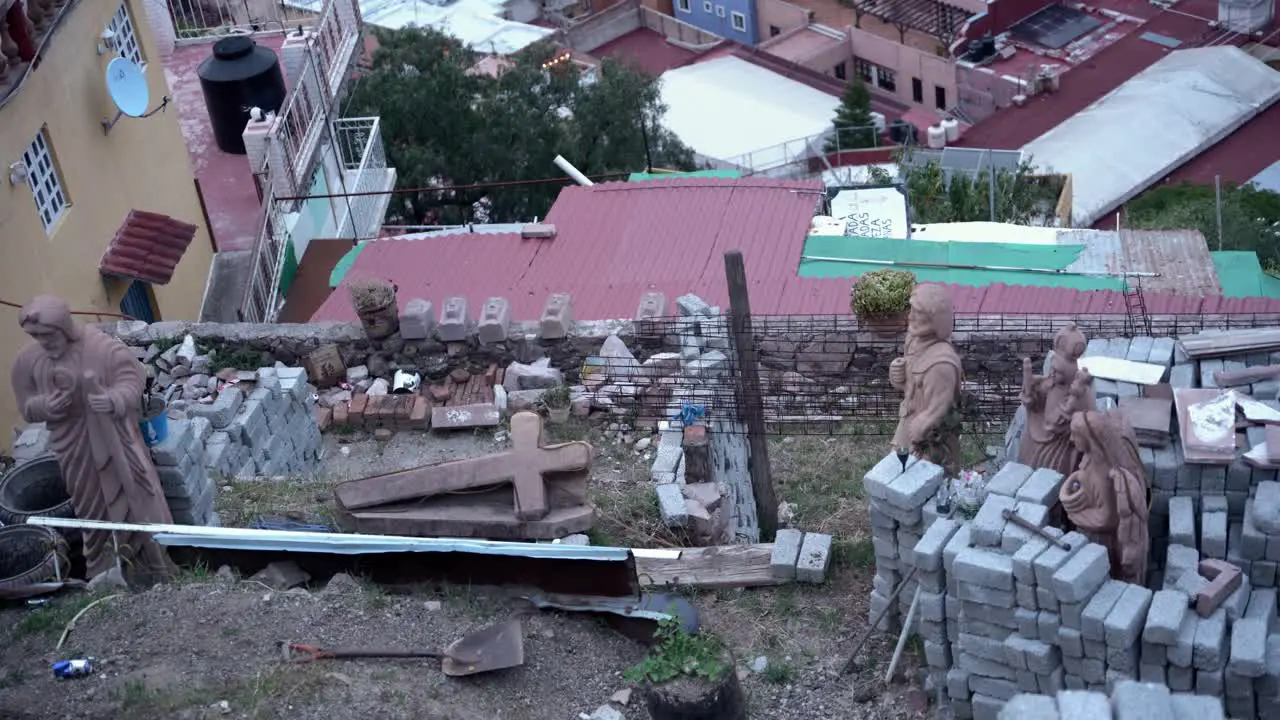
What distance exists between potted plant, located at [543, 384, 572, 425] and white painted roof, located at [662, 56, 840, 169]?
29.3m

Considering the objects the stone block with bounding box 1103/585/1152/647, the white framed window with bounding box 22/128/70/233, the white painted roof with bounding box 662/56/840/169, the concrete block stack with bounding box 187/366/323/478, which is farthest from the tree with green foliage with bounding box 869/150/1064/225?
the white painted roof with bounding box 662/56/840/169

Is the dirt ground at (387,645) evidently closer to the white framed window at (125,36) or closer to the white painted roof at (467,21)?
the white framed window at (125,36)

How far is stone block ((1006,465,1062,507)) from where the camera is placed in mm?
10516

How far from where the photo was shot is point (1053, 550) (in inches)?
396

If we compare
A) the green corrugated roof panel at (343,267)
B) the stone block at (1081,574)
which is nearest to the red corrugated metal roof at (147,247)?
the green corrugated roof panel at (343,267)

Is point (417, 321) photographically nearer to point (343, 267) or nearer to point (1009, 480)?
point (343, 267)

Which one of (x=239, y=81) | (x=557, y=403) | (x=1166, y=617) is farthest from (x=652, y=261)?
A: (x=1166, y=617)

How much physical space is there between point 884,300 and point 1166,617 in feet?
21.7

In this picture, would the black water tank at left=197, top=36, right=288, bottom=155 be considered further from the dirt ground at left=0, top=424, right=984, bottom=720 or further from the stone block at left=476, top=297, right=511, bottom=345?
the dirt ground at left=0, top=424, right=984, bottom=720

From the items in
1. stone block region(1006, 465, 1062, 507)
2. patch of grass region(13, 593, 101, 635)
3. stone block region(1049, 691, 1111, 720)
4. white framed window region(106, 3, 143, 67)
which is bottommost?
stone block region(1049, 691, 1111, 720)

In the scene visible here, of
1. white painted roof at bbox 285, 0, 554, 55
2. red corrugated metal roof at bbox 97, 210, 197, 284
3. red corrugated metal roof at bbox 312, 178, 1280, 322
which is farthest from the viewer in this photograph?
white painted roof at bbox 285, 0, 554, 55

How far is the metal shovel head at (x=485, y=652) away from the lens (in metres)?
11.2

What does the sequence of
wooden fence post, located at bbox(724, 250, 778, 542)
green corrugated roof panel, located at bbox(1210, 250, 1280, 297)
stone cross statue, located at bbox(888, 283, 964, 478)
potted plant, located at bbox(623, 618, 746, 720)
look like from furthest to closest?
green corrugated roof panel, located at bbox(1210, 250, 1280, 297) < wooden fence post, located at bbox(724, 250, 778, 542) < stone cross statue, located at bbox(888, 283, 964, 478) < potted plant, located at bbox(623, 618, 746, 720)

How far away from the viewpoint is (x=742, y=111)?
49031 millimetres
